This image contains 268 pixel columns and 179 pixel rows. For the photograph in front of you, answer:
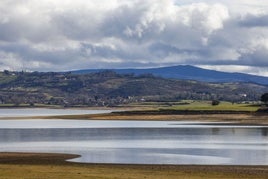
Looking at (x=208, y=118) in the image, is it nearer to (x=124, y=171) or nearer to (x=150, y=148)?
(x=150, y=148)

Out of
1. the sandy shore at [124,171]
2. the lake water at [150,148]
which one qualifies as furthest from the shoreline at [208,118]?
the sandy shore at [124,171]

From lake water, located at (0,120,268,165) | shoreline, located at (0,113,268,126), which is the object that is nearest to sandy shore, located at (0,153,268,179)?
lake water, located at (0,120,268,165)

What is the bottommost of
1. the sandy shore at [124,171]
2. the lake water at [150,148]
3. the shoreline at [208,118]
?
the shoreline at [208,118]

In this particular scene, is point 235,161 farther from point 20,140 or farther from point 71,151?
point 20,140

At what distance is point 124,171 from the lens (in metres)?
54.1

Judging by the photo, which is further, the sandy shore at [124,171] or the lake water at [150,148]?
the lake water at [150,148]

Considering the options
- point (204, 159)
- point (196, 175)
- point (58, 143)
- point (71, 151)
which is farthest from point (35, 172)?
point (58, 143)

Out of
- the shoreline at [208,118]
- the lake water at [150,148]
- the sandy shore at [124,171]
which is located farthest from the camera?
the shoreline at [208,118]

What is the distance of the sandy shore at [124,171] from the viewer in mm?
48438

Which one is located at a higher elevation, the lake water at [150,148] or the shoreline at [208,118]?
the lake water at [150,148]

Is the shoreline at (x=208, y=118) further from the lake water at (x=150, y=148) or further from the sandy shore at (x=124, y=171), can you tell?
the sandy shore at (x=124, y=171)

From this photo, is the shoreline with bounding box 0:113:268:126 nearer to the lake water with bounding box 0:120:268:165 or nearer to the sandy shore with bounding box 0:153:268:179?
the lake water with bounding box 0:120:268:165

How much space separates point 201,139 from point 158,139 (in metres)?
6.67

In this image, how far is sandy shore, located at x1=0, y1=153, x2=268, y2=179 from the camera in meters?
48.4
